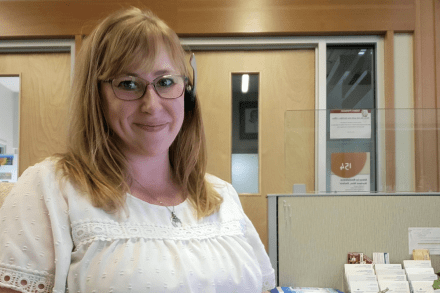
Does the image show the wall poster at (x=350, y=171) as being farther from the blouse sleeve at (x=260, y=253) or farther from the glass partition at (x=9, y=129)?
the glass partition at (x=9, y=129)

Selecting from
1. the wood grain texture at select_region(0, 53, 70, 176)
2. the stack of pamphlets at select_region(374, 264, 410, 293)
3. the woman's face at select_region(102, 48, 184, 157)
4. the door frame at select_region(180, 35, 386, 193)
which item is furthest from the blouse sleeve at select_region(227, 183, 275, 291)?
the wood grain texture at select_region(0, 53, 70, 176)

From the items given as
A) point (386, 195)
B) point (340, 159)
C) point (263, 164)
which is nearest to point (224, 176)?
point (263, 164)

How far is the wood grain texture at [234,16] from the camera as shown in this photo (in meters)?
2.58

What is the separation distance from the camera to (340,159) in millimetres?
1715

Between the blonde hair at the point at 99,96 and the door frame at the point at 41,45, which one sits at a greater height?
the door frame at the point at 41,45

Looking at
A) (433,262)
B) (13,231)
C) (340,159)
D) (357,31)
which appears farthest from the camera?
(357,31)

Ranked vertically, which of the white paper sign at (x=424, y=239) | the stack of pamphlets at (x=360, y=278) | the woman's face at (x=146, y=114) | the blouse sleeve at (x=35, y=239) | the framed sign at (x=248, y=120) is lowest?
the stack of pamphlets at (x=360, y=278)

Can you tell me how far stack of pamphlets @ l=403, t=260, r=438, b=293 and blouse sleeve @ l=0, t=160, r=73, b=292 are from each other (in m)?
1.20

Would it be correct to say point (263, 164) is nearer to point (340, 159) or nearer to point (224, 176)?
point (224, 176)

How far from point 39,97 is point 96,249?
2.31 meters

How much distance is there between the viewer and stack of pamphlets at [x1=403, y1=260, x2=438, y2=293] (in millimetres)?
1422

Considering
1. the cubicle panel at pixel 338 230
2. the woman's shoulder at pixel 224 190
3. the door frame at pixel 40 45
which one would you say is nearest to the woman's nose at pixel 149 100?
the woman's shoulder at pixel 224 190

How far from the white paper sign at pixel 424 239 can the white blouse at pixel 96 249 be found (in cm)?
99

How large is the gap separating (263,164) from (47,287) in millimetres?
2056
